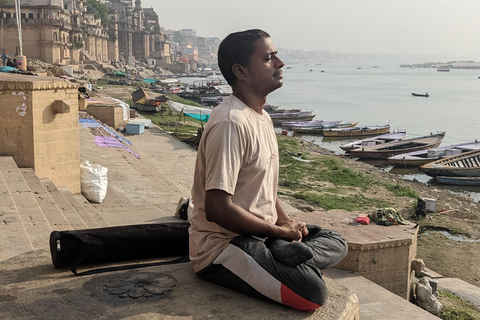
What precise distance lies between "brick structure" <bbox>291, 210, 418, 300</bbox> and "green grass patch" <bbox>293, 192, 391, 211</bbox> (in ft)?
23.6

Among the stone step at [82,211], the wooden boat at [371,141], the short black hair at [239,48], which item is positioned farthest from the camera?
the wooden boat at [371,141]

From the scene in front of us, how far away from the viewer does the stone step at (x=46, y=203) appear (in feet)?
18.0

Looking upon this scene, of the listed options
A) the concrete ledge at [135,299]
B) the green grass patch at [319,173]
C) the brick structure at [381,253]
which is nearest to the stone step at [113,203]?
the brick structure at [381,253]

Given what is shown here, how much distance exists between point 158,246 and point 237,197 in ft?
2.99

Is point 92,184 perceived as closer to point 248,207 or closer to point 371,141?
point 248,207

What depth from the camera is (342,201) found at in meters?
14.2

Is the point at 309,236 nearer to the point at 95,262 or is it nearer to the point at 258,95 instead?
the point at 258,95

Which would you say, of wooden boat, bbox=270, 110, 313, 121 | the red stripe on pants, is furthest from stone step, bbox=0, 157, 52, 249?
wooden boat, bbox=270, 110, 313, 121

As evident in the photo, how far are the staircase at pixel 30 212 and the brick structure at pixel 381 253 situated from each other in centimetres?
273

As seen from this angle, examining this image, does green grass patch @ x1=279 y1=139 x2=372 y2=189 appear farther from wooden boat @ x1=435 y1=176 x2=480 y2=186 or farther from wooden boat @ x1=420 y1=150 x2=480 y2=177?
wooden boat @ x1=435 y1=176 x2=480 y2=186

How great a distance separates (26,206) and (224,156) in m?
3.78

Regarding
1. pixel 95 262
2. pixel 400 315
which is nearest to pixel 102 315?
pixel 95 262

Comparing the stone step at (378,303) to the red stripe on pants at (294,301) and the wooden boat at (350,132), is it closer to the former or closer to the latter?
the red stripe on pants at (294,301)

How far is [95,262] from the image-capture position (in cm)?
323
